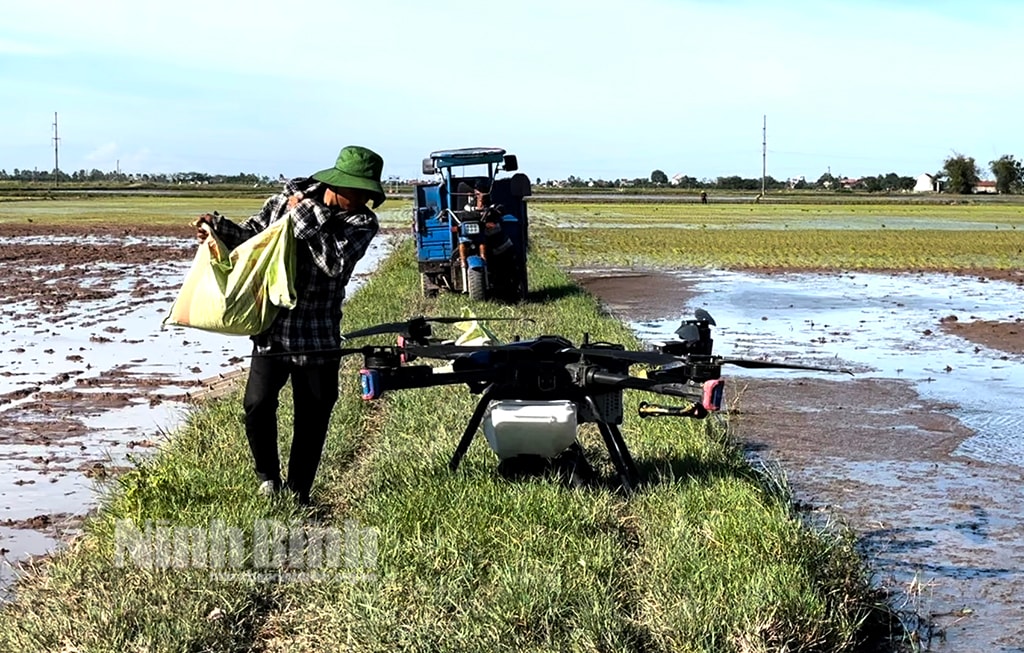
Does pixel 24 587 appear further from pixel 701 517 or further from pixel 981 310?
pixel 981 310

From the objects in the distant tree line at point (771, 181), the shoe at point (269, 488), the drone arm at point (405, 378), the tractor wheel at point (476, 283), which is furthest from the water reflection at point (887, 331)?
the distant tree line at point (771, 181)

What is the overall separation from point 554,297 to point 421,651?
39.7ft

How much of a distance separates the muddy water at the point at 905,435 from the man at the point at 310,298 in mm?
2551

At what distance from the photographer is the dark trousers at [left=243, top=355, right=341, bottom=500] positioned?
538cm

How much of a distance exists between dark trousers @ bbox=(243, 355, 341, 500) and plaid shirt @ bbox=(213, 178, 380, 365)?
0.07m

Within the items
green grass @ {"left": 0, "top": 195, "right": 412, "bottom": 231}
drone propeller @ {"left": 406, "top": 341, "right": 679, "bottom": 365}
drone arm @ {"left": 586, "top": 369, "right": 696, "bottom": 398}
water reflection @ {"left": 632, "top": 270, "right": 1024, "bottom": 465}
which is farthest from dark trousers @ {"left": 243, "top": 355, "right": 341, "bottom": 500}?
green grass @ {"left": 0, "top": 195, "right": 412, "bottom": 231}

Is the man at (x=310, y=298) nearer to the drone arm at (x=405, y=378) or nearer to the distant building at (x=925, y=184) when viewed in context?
the drone arm at (x=405, y=378)

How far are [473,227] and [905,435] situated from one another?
717cm

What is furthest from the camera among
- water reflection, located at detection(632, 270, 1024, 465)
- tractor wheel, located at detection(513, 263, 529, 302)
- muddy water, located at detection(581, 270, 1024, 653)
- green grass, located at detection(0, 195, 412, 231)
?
green grass, located at detection(0, 195, 412, 231)

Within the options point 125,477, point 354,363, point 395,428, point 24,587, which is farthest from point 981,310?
point 24,587

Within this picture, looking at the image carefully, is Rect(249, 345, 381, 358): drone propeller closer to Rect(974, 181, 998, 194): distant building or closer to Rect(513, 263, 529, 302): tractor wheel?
Rect(513, 263, 529, 302): tractor wheel

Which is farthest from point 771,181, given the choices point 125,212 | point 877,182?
point 125,212

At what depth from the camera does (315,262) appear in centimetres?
525

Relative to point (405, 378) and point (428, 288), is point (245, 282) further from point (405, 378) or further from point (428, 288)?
point (428, 288)
